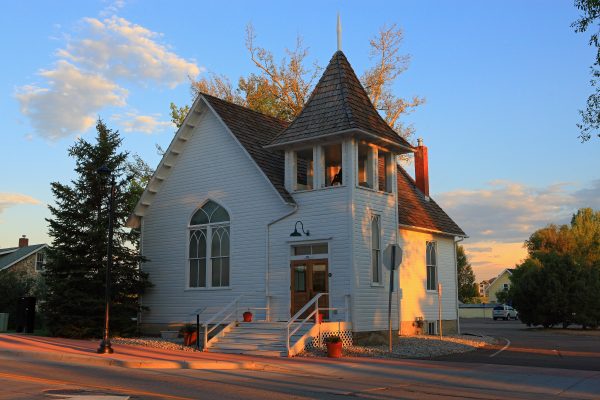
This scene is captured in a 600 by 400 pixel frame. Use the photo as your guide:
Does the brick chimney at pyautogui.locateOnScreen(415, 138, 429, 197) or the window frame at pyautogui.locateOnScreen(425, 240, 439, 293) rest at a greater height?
the brick chimney at pyautogui.locateOnScreen(415, 138, 429, 197)

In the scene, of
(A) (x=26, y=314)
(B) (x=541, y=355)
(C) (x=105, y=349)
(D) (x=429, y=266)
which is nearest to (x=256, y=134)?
(D) (x=429, y=266)

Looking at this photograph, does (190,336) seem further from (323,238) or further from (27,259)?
(27,259)

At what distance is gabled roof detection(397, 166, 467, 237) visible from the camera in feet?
90.3

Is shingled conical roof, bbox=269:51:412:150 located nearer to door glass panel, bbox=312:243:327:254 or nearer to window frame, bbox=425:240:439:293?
door glass panel, bbox=312:243:327:254

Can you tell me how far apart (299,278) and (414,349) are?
15.5ft

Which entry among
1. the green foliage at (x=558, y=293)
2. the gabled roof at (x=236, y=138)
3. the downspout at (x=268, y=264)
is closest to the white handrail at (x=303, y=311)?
the downspout at (x=268, y=264)

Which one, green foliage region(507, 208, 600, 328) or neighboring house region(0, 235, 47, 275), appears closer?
green foliage region(507, 208, 600, 328)

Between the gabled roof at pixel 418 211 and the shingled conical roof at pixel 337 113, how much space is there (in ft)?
14.2

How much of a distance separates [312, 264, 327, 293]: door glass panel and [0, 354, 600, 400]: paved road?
522cm

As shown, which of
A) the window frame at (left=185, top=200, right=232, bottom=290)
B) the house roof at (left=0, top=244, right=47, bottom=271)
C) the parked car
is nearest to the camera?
the window frame at (left=185, top=200, right=232, bottom=290)

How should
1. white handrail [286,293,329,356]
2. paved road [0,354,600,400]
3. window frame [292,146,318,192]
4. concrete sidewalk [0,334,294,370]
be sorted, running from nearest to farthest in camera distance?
paved road [0,354,600,400], concrete sidewalk [0,334,294,370], white handrail [286,293,329,356], window frame [292,146,318,192]

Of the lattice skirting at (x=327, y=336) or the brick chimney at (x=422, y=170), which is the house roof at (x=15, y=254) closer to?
the brick chimney at (x=422, y=170)

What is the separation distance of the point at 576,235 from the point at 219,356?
196 ft

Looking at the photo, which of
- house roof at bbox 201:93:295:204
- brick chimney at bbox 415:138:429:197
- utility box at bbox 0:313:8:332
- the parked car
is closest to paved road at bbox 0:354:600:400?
house roof at bbox 201:93:295:204
